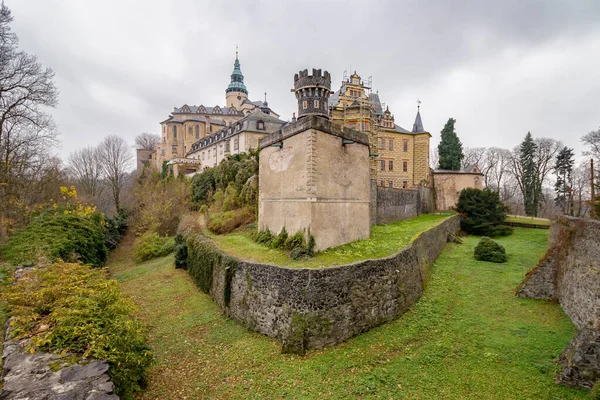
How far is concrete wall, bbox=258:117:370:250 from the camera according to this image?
11.7 metres

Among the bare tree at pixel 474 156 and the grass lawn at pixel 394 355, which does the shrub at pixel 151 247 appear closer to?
the grass lawn at pixel 394 355

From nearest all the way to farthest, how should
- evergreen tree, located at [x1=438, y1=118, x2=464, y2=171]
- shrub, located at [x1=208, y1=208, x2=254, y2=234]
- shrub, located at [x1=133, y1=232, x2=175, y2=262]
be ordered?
shrub, located at [x1=208, y1=208, x2=254, y2=234] < shrub, located at [x1=133, y1=232, x2=175, y2=262] < evergreen tree, located at [x1=438, y1=118, x2=464, y2=171]

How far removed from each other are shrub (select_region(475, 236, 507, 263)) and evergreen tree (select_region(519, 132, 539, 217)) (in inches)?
904

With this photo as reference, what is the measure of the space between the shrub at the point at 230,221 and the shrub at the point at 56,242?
6574 mm

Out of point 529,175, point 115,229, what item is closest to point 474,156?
point 529,175

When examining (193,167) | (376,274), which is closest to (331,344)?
(376,274)

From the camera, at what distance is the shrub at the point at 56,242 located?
35.1 feet

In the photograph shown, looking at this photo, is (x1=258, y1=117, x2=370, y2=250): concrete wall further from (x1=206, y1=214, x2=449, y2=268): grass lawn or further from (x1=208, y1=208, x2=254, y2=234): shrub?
(x1=208, y1=208, x2=254, y2=234): shrub

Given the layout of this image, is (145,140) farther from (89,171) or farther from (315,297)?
(315,297)

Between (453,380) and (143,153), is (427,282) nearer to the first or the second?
(453,380)

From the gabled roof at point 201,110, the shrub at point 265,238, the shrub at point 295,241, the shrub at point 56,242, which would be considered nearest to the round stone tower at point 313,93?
the shrub at point 295,241

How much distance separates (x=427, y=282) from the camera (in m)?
13.7

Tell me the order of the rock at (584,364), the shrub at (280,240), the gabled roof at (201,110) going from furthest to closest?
the gabled roof at (201,110) → the shrub at (280,240) → the rock at (584,364)

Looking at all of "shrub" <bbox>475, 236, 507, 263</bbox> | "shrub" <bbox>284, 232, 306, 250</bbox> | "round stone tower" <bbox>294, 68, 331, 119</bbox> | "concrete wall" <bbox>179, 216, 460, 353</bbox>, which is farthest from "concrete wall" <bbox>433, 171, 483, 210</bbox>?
"shrub" <bbox>284, 232, 306, 250</bbox>
